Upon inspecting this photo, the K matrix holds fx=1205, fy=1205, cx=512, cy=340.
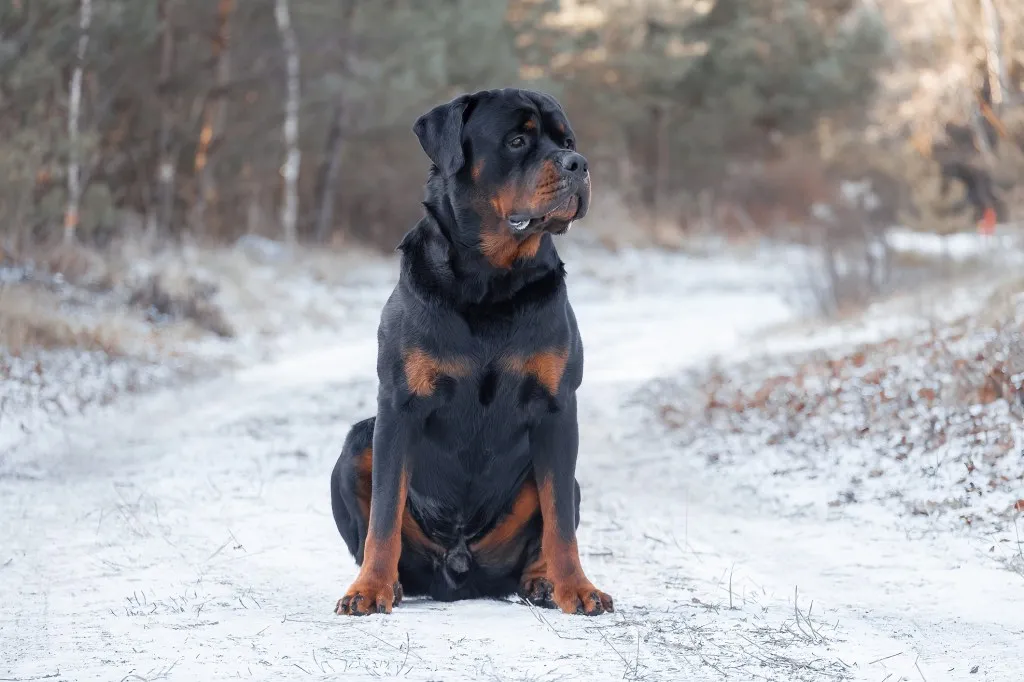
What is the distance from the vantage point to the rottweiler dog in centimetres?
387

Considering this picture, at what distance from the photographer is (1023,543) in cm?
486

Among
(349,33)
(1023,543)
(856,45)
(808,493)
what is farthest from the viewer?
(856,45)

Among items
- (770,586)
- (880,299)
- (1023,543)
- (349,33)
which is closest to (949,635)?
(770,586)

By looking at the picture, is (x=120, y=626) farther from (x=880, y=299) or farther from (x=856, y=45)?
(x=856, y=45)

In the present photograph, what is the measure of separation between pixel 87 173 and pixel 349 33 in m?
9.74

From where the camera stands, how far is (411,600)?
4211 millimetres

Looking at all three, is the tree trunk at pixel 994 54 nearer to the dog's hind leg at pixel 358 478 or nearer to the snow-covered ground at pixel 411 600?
the snow-covered ground at pixel 411 600

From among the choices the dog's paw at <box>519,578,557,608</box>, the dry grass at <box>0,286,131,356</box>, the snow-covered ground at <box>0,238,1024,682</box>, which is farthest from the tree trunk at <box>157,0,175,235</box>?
the dog's paw at <box>519,578,557,608</box>

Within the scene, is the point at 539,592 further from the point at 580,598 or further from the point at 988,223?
the point at 988,223

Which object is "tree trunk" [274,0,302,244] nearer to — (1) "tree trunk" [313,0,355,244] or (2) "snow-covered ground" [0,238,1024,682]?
(1) "tree trunk" [313,0,355,244]

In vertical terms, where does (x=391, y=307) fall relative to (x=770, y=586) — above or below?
above

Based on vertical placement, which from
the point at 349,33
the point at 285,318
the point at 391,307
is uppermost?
the point at 349,33

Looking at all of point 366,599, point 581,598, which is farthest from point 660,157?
point 366,599

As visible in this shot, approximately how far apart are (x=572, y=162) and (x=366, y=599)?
1577 millimetres
